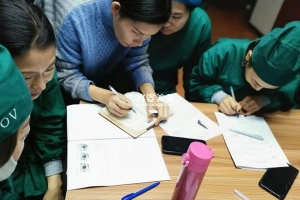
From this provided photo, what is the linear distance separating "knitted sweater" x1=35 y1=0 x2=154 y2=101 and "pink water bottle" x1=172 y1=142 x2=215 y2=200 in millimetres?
548

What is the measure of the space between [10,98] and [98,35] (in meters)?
0.71

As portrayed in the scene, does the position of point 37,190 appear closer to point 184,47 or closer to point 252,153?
point 252,153

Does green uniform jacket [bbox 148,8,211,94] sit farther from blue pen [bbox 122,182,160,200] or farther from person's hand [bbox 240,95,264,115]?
blue pen [bbox 122,182,160,200]

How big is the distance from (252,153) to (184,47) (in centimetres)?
69

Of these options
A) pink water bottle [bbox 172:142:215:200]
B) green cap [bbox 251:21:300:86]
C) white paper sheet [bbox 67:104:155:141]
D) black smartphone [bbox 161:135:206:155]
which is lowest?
white paper sheet [bbox 67:104:155:141]

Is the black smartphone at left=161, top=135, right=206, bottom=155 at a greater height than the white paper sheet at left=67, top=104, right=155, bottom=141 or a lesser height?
greater

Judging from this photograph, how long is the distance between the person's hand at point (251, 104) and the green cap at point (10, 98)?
0.93 m

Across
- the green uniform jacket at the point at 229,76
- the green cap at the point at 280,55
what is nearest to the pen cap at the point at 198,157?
the green cap at the point at 280,55

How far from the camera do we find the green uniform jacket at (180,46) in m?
1.57

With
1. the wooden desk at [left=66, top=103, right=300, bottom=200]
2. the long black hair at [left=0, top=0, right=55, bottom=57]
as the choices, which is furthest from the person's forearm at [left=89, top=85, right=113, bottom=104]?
the long black hair at [left=0, top=0, right=55, bottom=57]

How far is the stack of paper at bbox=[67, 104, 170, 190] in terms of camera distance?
92 centimetres

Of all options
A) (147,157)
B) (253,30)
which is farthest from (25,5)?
(253,30)

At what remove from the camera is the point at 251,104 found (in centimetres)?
133

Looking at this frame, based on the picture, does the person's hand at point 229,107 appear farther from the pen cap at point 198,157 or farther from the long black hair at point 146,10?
the pen cap at point 198,157
